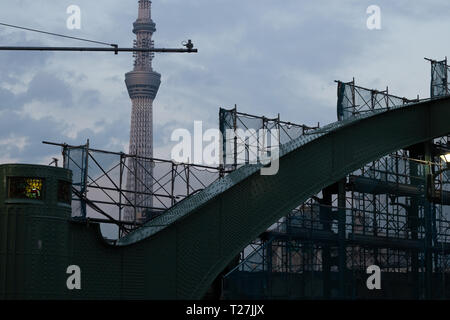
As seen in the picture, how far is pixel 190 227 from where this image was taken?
81.1 ft

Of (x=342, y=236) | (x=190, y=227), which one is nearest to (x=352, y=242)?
(x=342, y=236)

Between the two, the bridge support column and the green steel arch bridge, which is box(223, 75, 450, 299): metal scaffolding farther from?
the green steel arch bridge

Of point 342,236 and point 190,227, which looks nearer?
point 190,227

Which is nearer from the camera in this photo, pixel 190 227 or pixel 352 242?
pixel 190 227

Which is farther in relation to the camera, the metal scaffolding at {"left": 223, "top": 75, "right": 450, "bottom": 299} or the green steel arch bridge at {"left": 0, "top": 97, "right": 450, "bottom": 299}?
the metal scaffolding at {"left": 223, "top": 75, "right": 450, "bottom": 299}

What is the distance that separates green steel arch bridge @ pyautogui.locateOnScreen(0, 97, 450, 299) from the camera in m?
19.4

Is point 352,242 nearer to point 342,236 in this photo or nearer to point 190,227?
point 342,236

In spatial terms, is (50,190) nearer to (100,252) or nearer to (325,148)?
(100,252)

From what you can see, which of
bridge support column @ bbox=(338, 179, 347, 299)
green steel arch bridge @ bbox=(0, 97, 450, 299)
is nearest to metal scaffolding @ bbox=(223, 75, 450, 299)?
bridge support column @ bbox=(338, 179, 347, 299)

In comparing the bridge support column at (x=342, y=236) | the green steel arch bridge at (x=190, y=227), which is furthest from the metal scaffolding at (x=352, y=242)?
the green steel arch bridge at (x=190, y=227)

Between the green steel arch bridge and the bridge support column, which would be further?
the bridge support column

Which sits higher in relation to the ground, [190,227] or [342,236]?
[342,236]
